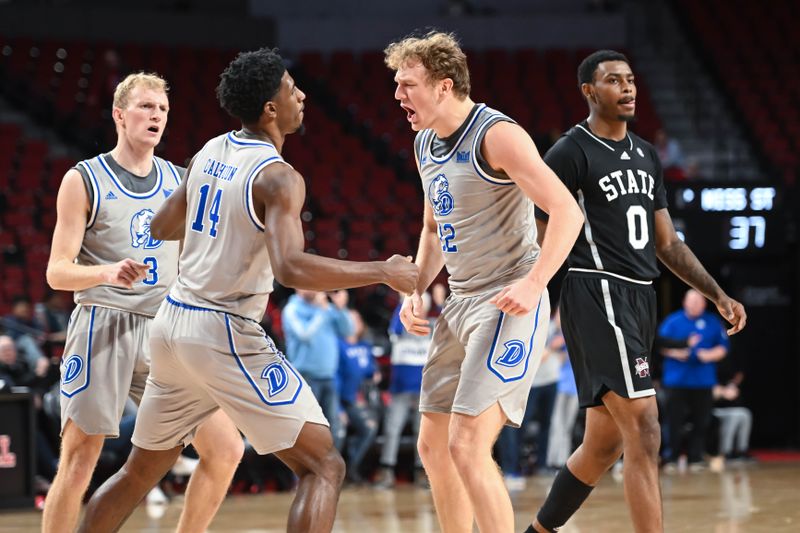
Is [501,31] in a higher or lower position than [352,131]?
higher

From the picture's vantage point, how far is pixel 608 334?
540 centimetres

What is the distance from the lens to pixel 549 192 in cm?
465

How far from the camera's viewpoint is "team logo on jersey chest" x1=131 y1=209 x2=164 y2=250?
5.59m

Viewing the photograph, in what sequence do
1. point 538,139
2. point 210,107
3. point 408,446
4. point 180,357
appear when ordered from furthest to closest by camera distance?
point 210,107 < point 538,139 < point 408,446 < point 180,357

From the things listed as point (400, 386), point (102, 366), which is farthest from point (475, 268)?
point (400, 386)

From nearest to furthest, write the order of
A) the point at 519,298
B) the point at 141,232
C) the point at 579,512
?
the point at 519,298
the point at 141,232
the point at 579,512

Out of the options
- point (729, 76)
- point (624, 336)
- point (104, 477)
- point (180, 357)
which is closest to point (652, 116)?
point (729, 76)

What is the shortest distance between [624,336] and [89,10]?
16.9 metres

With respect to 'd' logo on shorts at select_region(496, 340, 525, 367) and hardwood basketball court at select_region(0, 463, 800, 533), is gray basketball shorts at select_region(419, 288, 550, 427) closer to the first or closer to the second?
'd' logo on shorts at select_region(496, 340, 525, 367)

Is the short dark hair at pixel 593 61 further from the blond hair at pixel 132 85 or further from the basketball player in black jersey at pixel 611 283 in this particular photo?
the blond hair at pixel 132 85

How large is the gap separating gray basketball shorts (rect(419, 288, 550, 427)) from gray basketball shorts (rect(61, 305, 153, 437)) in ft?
4.57

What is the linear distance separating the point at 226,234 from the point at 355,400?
7604mm

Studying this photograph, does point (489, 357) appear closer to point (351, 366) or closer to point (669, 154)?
point (351, 366)

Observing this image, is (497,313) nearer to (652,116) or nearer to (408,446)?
(408,446)
